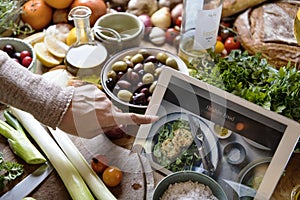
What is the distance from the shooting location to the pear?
126 cm

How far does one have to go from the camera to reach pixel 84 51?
1.11 meters

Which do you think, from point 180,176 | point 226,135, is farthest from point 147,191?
point 226,135

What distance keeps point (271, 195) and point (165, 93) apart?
0.97ft

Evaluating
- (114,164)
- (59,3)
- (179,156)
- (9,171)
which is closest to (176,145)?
(179,156)

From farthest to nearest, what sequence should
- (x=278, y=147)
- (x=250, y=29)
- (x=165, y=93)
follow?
(x=250, y=29), (x=165, y=93), (x=278, y=147)

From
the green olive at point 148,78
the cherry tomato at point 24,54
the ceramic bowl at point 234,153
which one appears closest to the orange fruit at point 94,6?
the cherry tomato at point 24,54

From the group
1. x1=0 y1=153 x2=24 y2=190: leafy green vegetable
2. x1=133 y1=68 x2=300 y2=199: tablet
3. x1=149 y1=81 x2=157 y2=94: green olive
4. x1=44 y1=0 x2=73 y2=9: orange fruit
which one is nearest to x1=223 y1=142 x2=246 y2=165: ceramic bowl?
x1=133 y1=68 x2=300 y2=199: tablet

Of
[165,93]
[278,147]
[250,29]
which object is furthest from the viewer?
[250,29]

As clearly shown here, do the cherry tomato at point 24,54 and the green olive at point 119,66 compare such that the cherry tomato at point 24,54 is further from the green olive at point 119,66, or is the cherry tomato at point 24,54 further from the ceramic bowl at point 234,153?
the ceramic bowl at point 234,153

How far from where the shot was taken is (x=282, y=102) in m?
0.90

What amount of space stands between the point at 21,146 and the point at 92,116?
0.18 meters

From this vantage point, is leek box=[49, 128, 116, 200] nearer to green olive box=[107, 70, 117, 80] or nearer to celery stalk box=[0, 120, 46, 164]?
celery stalk box=[0, 120, 46, 164]

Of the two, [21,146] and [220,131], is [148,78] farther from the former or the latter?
[21,146]

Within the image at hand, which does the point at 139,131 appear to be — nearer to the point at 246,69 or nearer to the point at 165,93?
the point at 165,93
